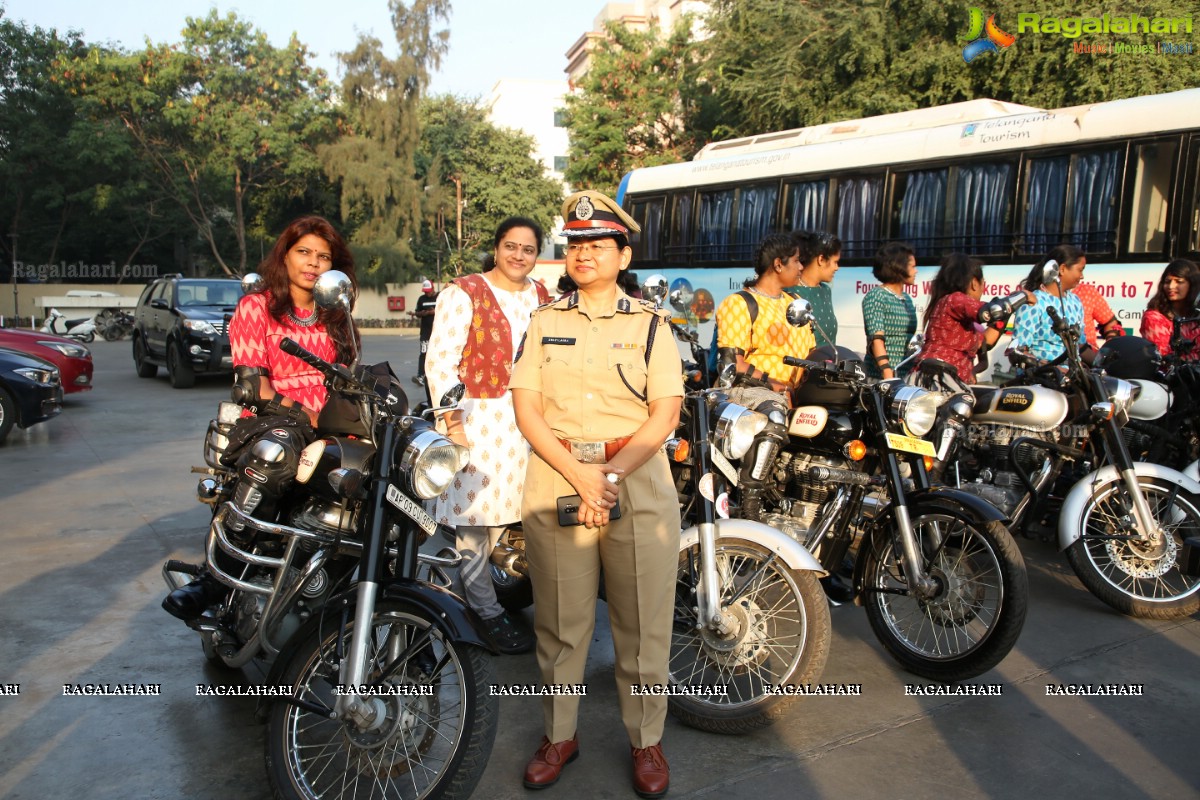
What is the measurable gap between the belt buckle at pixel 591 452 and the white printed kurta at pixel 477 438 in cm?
119

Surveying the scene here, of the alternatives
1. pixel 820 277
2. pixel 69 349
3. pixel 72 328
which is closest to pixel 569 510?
pixel 820 277

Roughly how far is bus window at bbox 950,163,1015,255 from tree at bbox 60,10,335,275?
27638 millimetres

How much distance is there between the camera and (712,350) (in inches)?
193

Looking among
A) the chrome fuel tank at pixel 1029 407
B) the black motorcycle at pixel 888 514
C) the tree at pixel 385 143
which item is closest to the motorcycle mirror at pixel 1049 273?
the chrome fuel tank at pixel 1029 407

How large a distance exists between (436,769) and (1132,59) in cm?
1721

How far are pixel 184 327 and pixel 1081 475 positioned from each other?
1220 cm

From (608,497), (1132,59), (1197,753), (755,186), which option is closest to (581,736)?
(608,497)

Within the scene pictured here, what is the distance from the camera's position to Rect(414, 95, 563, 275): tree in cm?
4316

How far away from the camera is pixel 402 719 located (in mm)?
2797

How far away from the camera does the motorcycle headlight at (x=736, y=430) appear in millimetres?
3660

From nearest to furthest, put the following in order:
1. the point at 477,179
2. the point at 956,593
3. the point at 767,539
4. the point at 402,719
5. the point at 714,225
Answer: the point at 402,719, the point at 767,539, the point at 956,593, the point at 714,225, the point at 477,179

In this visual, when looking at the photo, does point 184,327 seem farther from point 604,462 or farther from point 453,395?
point 604,462

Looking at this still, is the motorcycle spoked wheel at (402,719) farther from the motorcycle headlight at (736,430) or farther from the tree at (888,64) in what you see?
the tree at (888,64)

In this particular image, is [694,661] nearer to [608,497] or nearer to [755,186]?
[608,497]
